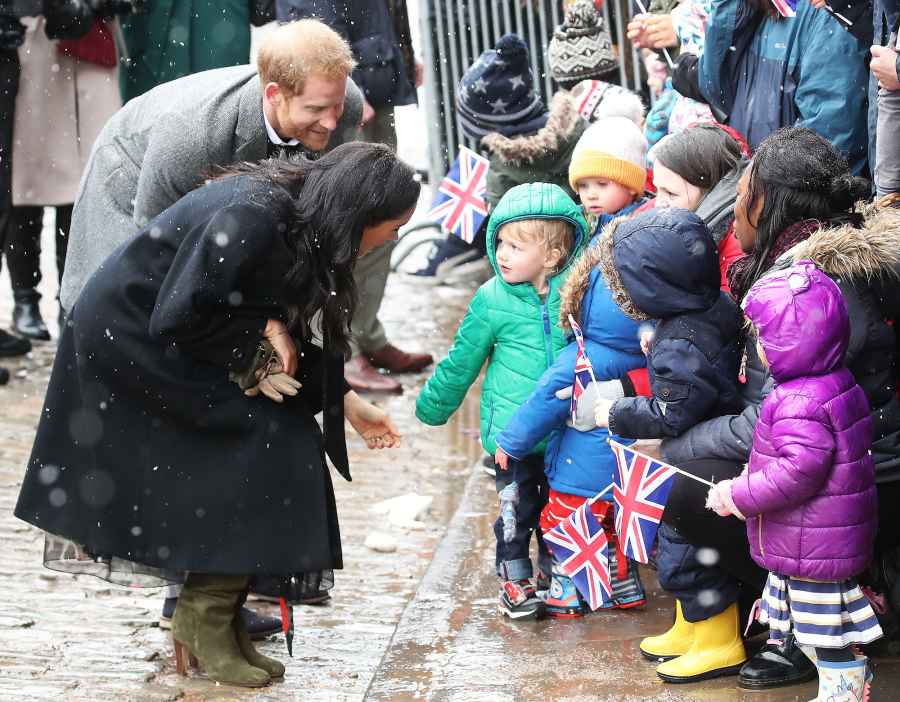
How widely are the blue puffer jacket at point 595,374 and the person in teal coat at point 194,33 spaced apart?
324 cm

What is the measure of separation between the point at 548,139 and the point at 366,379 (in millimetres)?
1773

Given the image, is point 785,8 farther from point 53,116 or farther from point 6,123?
point 6,123

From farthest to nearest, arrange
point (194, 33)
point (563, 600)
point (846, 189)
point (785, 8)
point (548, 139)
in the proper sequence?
point (194, 33) < point (548, 139) < point (785, 8) < point (563, 600) < point (846, 189)

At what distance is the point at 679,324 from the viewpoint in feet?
13.1

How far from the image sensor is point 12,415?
6980 millimetres

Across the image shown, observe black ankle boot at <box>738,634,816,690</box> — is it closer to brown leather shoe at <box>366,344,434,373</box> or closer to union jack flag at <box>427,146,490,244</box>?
union jack flag at <box>427,146,490,244</box>

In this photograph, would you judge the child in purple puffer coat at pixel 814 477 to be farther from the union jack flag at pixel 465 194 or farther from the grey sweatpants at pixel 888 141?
the union jack flag at pixel 465 194

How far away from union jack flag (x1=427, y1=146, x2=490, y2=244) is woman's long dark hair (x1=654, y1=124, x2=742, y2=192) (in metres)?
1.26

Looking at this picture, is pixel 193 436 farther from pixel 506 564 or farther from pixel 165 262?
pixel 506 564

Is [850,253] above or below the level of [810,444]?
above

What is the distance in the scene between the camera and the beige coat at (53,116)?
760 cm

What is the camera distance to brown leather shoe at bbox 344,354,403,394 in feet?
24.7

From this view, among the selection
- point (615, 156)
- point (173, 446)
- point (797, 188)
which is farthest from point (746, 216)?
point (173, 446)

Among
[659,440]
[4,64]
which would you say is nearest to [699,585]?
[659,440]
